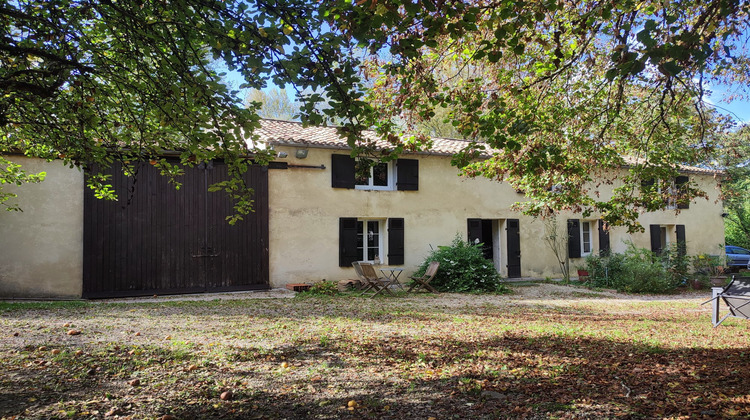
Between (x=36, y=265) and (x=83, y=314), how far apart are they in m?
3.51

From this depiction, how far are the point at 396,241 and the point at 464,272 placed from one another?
6.65 ft

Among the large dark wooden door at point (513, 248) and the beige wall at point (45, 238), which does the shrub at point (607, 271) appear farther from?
the beige wall at point (45, 238)

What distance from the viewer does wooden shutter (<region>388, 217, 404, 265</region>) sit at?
12.5 m

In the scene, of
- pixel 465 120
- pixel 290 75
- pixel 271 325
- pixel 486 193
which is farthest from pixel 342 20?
pixel 486 193

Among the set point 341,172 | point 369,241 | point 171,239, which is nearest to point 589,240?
point 369,241

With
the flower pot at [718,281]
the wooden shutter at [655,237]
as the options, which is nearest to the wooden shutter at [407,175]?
the flower pot at [718,281]

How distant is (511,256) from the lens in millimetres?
14070

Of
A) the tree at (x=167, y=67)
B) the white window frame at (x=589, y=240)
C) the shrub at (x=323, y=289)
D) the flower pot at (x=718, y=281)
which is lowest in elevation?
the flower pot at (x=718, y=281)

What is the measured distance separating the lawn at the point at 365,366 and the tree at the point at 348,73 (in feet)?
5.14

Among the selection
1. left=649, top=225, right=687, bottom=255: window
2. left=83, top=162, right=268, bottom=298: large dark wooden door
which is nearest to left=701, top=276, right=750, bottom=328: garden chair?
left=83, top=162, right=268, bottom=298: large dark wooden door

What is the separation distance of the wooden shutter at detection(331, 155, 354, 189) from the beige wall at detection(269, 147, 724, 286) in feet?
0.37

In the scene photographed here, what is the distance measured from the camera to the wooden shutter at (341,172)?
11.9 metres

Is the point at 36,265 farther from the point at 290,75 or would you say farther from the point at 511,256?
the point at 511,256

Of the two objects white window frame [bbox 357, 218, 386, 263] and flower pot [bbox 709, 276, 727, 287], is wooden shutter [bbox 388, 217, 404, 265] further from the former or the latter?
flower pot [bbox 709, 276, 727, 287]
